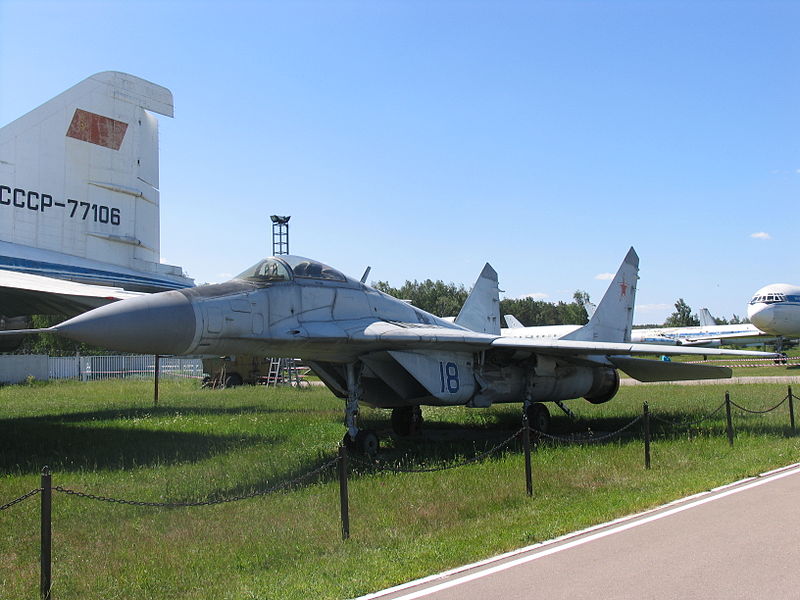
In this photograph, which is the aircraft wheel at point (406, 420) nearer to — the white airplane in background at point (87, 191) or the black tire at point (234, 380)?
the white airplane in background at point (87, 191)

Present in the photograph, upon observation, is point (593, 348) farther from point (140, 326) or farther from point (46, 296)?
point (46, 296)

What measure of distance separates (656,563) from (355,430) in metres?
5.41

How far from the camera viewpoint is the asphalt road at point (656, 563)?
13.4ft

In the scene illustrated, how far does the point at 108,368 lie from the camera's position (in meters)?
34.8

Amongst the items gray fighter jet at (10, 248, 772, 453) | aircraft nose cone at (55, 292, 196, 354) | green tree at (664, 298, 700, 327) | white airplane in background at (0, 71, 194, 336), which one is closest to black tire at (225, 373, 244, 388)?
white airplane in background at (0, 71, 194, 336)

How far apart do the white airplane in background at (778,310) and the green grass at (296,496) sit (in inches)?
976

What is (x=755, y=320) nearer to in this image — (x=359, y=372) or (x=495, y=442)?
(x=495, y=442)

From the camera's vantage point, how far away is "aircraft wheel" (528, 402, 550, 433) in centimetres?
1236

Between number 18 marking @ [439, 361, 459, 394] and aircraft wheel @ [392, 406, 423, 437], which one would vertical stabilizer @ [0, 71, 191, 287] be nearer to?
aircraft wheel @ [392, 406, 423, 437]

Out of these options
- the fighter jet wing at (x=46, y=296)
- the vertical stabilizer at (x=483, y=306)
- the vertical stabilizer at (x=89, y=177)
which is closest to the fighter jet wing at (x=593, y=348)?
the vertical stabilizer at (x=483, y=306)

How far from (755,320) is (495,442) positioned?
98.1 feet

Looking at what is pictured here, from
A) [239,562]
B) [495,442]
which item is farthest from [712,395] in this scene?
[239,562]

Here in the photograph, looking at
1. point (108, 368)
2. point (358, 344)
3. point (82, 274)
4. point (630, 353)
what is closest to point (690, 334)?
point (108, 368)

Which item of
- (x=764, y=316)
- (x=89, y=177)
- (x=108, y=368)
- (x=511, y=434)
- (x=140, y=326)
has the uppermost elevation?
(x=89, y=177)
